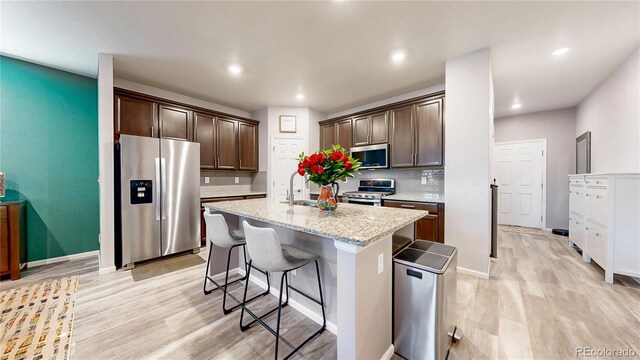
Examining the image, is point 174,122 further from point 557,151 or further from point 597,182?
point 557,151

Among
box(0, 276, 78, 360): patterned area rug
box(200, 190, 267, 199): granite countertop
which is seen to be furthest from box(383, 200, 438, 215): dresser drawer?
box(0, 276, 78, 360): patterned area rug

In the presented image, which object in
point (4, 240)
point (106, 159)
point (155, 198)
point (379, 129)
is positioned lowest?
point (4, 240)

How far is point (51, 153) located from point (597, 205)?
7007 millimetres

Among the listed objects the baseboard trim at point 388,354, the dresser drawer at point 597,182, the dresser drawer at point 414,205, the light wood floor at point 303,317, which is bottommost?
the light wood floor at point 303,317

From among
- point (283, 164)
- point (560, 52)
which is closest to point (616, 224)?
point (560, 52)

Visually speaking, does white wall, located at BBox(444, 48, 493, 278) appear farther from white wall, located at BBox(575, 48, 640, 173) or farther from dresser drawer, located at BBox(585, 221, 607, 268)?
white wall, located at BBox(575, 48, 640, 173)

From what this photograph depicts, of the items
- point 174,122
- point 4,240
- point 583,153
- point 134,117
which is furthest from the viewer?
point 583,153

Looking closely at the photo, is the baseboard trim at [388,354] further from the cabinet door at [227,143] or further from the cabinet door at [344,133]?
the cabinet door at [227,143]

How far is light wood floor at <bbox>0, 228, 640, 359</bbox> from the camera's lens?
1.57 meters

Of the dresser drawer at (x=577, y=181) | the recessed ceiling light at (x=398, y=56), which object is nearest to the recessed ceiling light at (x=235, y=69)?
the recessed ceiling light at (x=398, y=56)

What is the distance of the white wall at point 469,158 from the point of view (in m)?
2.56

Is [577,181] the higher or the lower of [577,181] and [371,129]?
the lower

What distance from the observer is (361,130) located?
4.28m

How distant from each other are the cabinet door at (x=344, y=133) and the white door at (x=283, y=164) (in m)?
0.83
